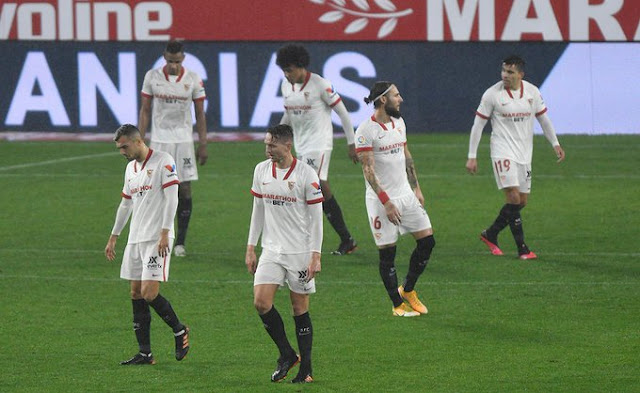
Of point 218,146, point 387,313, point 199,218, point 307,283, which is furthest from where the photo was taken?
point 218,146

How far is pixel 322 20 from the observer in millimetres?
27641

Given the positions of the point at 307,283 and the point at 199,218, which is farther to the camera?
the point at 199,218

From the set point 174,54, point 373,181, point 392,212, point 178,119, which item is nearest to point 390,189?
point 373,181

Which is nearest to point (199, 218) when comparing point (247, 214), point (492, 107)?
point (247, 214)

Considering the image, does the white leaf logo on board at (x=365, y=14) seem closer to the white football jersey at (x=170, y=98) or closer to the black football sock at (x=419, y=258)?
the white football jersey at (x=170, y=98)

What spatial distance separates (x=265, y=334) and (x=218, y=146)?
14.9 meters

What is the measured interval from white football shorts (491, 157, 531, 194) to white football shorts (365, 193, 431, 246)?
3072 mm

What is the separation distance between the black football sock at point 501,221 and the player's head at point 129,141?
6.05 meters

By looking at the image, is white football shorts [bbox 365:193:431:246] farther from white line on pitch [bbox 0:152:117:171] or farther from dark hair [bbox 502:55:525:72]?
white line on pitch [bbox 0:152:117:171]

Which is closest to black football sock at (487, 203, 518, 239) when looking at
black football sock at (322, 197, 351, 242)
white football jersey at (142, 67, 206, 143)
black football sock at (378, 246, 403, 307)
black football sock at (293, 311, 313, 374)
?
black football sock at (322, 197, 351, 242)

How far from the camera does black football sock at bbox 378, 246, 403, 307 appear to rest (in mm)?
12148

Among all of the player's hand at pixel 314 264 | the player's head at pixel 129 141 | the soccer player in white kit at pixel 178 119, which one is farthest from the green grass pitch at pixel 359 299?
the player's head at pixel 129 141

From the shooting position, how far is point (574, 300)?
12719mm

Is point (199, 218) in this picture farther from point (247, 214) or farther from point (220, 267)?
point (220, 267)
